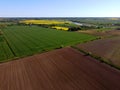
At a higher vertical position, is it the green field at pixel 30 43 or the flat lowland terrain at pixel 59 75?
the flat lowland terrain at pixel 59 75

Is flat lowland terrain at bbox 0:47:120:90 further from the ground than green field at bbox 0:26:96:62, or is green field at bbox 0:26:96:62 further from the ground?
flat lowland terrain at bbox 0:47:120:90

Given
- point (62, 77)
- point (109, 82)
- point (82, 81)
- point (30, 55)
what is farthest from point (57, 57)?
point (109, 82)

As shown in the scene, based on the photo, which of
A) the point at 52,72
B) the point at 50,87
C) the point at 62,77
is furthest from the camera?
the point at 52,72

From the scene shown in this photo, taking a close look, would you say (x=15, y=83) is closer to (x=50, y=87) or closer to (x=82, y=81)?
(x=50, y=87)

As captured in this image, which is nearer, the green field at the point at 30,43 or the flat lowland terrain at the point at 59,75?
the flat lowland terrain at the point at 59,75

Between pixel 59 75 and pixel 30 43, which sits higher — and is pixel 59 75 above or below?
above

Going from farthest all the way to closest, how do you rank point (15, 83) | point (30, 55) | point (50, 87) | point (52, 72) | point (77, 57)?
point (30, 55), point (77, 57), point (52, 72), point (15, 83), point (50, 87)

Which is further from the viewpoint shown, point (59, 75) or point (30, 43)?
point (30, 43)

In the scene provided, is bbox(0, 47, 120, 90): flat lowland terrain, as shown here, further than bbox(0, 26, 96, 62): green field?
No
